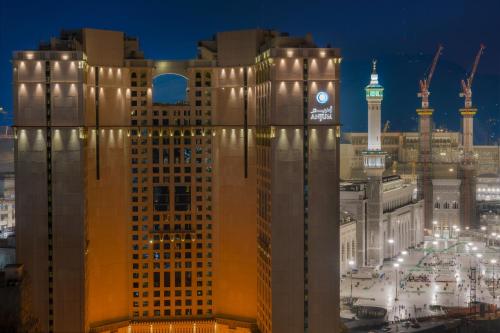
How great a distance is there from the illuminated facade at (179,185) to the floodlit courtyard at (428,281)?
18.5 meters

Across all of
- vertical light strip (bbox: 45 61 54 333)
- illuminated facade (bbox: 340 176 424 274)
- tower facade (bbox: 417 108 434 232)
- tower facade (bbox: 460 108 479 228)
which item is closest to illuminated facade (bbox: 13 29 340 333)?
vertical light strip (bbox: 45 61 54 333)

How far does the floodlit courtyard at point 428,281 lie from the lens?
187ft

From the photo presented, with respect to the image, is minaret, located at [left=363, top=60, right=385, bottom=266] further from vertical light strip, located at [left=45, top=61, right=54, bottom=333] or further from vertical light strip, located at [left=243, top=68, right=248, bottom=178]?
vertical light strip, located at [left=45, top=61, right=54, bottom=333]

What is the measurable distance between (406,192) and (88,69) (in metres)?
55.8

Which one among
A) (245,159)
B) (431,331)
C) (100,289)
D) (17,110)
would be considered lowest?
(431,331)

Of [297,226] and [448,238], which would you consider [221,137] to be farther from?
[448,238]

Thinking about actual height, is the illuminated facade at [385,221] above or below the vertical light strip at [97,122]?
below

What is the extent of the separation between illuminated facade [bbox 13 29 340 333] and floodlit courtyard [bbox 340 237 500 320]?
18484mm

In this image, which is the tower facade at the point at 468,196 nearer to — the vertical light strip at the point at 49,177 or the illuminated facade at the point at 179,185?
the illuminated facade at the point at 179,185

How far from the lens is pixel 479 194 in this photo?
122438 millimetres

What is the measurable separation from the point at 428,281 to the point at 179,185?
1278 inches

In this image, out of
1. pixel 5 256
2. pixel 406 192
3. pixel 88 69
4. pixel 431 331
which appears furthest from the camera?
pixel 406 192

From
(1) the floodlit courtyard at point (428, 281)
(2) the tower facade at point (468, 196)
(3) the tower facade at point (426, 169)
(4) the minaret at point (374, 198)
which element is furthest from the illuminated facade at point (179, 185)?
(2) the tower facade at point (468, 196)

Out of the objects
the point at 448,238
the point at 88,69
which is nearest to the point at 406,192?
the point at 448,238
